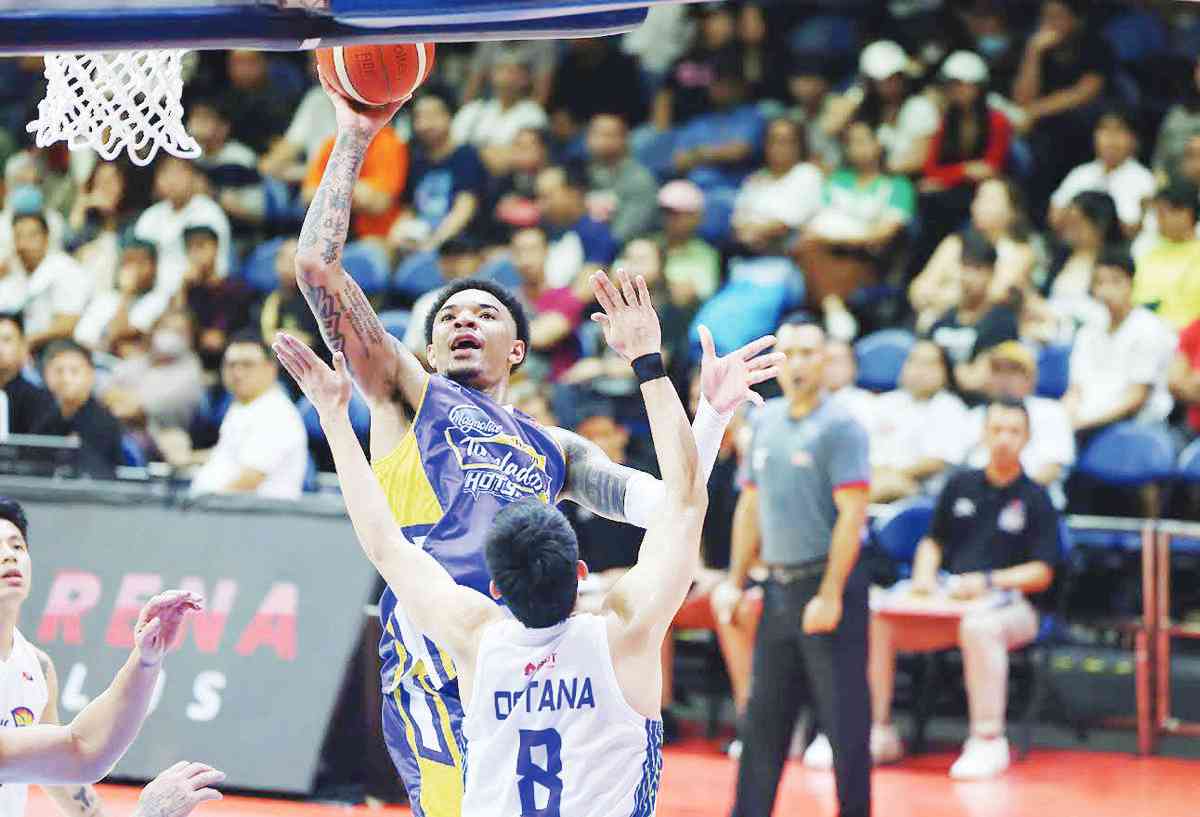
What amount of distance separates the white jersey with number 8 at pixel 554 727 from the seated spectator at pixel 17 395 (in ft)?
24.4

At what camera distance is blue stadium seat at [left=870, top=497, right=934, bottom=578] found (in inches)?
421

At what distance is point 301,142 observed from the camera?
1450 centimetres

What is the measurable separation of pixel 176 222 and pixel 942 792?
685cm

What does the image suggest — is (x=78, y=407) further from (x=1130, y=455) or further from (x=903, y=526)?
(x=1130, y=455)

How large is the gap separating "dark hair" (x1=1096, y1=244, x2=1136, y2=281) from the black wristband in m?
7.09

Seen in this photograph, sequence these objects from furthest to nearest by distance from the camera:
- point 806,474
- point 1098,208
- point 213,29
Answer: point 1098,208 → point 806,474 → point 213,29

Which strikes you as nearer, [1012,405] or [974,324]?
[1012,405]

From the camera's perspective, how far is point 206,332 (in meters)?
13.1

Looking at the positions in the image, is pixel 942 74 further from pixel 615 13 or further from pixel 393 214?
pixel 615 13

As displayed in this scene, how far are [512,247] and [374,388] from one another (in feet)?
25.0

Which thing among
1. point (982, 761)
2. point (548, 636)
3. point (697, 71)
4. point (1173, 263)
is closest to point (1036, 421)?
point (1173, 263)

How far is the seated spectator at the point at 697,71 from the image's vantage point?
14078mm

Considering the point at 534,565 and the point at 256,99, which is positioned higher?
the point at 256,99

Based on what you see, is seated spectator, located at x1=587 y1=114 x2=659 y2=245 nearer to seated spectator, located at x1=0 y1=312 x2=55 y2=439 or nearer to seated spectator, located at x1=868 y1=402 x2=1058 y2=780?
seated spectator, located at x1=868 y1=402 x2=1058 y2=780
